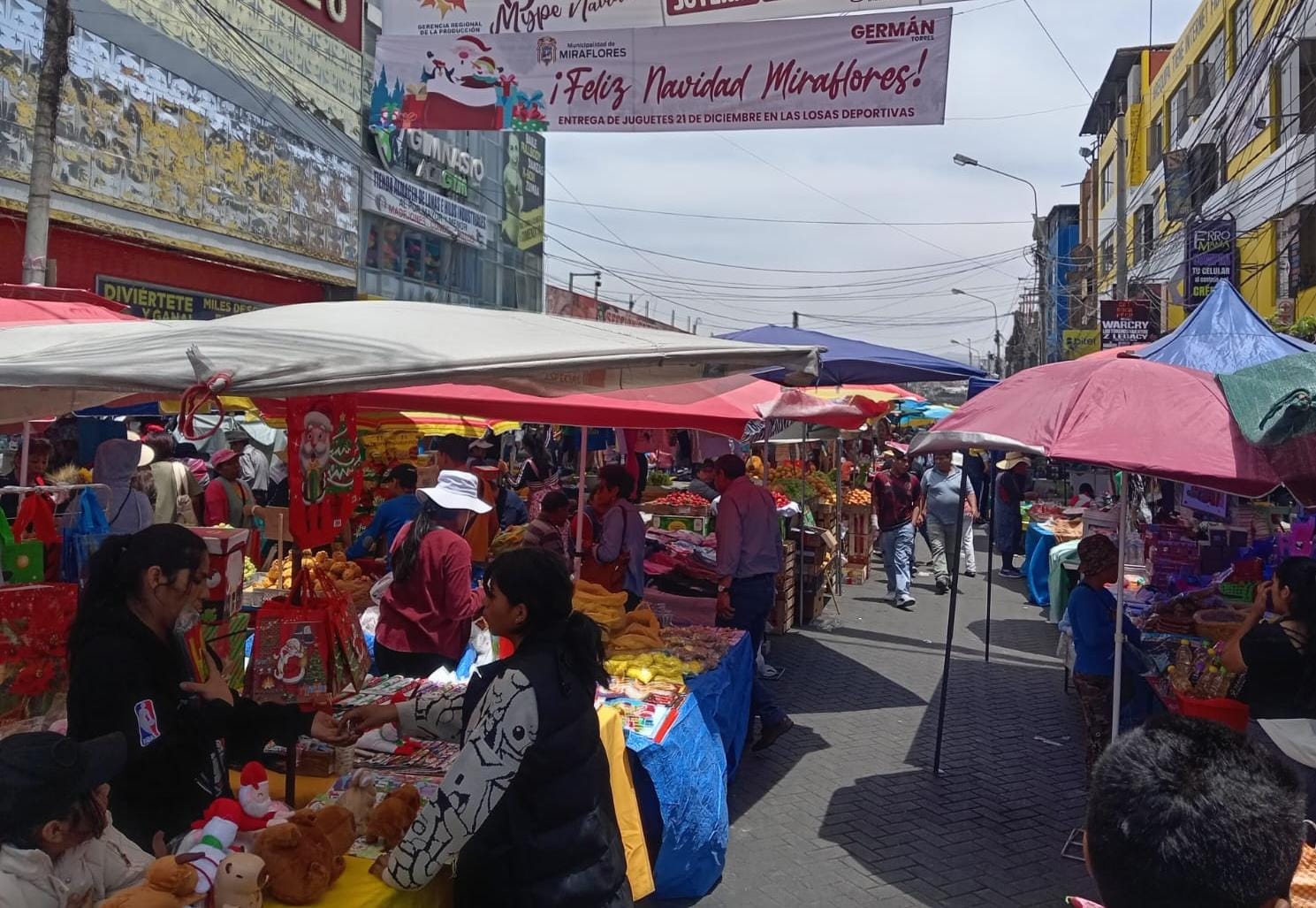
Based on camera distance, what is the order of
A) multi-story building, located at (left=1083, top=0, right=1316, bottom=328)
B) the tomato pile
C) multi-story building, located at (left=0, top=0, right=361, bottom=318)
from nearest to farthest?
the tomato pile
multi-story building, located at (left=0, top=0, right=361, bottom=318)
multi-story building, located at (left=1083, top=0, right=1316, bottom=328)

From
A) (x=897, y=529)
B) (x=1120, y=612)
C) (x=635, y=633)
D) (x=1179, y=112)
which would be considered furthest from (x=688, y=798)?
(x=1179, y=112)

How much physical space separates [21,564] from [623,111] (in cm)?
475

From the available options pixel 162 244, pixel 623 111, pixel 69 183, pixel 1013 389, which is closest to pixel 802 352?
pixel 1013 389

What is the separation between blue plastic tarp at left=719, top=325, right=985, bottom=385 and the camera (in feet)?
27.1

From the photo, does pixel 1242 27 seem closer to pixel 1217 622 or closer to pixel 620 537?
pixel 1217 622

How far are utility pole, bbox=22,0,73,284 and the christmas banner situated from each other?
7919 millimetres

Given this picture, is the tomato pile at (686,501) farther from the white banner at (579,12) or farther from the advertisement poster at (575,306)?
the advertisement poster at (575,306)

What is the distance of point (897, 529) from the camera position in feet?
41.8

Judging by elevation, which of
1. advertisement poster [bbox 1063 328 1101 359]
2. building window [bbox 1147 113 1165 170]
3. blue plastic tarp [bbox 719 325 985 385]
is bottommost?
blue plastic tarp [bbox 719 325 985 385]

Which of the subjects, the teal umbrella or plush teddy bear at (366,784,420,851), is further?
the teal umbrella

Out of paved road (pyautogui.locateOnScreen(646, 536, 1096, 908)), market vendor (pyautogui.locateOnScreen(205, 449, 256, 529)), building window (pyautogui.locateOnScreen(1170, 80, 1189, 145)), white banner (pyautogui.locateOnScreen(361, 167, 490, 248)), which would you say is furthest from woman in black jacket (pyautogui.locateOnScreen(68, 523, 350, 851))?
building window (pyautogui.locateOnScreen(1170, 80, 1189, 145))

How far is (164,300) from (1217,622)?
1806cm

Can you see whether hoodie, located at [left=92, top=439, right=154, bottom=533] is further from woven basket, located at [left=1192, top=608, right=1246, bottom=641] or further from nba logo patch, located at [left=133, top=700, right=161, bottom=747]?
woven basket, located at [left=1192, top=608, right=1246, bottom=641]

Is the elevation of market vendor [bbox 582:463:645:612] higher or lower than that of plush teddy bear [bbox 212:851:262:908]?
higher
